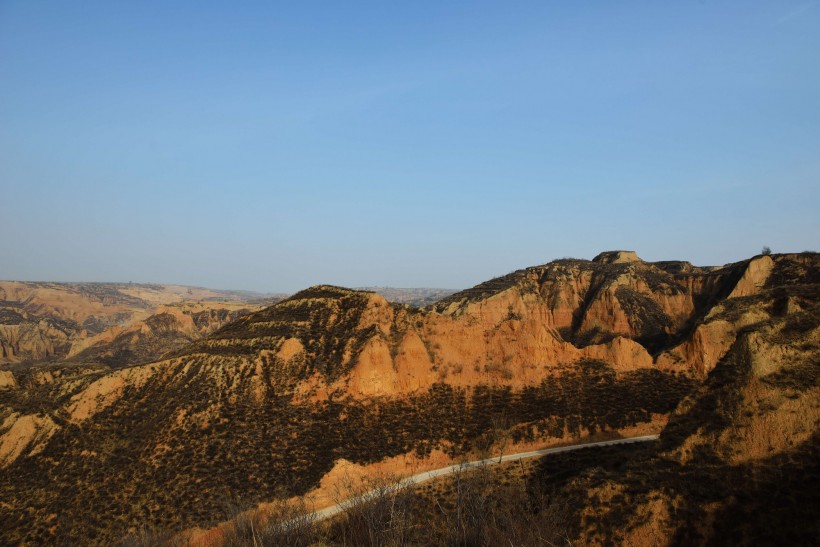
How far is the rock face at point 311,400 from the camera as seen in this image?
3216cm

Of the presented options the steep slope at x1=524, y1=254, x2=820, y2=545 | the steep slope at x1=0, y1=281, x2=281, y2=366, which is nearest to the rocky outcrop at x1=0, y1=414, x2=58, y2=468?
the steep slope at x1=524, y1=254, x2=820, y2=545

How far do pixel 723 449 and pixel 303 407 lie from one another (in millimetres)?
30838

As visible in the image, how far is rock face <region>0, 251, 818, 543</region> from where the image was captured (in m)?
32.2

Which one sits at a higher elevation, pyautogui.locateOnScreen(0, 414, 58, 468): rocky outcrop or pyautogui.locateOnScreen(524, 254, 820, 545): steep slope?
pyautogui.locateOnScreen(524, 254, 820, 545): steep slope

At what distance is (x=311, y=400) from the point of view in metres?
43.2

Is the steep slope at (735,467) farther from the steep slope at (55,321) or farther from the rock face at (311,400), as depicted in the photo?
the steep slope at (55,321)

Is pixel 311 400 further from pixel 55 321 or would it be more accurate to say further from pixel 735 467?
pixel 55 321

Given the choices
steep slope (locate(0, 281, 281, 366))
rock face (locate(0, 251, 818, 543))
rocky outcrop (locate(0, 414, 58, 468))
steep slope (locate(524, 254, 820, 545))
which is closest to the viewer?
steep slope (locate(524, 254, 820, 545))

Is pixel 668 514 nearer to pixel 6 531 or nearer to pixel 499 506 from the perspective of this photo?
pixel 499 506

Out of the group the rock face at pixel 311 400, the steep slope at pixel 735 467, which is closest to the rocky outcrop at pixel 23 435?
the rock face at pixel 311 400

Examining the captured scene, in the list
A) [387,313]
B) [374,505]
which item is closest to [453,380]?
[387,313]

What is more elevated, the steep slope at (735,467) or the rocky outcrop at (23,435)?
the steep slope at (735,467)

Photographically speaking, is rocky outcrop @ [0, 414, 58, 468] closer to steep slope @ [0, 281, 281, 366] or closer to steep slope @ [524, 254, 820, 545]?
steep slope @ [524, 254, 820, 545]

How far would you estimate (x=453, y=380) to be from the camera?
47.2 metres
